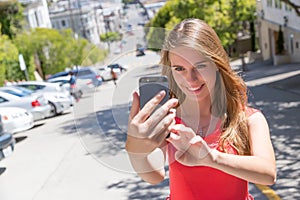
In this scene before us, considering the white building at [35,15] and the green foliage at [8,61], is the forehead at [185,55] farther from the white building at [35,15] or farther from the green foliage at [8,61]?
the white building at [35,15]

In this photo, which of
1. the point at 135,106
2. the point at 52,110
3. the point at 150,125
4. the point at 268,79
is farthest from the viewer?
the point at 268,79

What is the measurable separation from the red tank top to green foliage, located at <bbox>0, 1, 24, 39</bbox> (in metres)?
35.7

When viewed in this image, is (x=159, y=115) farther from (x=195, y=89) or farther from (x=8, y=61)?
(x=8, y=61)

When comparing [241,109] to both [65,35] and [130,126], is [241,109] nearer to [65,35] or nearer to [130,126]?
[130,126]

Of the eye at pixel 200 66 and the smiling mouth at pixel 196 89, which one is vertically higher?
the eye at pixel 200 66

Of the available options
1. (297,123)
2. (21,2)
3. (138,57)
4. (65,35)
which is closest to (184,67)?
(138,57)

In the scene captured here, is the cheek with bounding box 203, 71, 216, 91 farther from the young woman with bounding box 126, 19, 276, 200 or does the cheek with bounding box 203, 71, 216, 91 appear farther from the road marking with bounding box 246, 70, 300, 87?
the road marking with bounding box 246, 70, 300, 87

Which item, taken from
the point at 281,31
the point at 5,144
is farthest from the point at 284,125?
the point at 281,31

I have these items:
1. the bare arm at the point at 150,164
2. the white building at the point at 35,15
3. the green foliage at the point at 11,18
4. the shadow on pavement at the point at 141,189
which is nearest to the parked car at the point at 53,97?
the shadow on pavement at the point at 141,189

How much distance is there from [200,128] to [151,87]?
0.33 metres

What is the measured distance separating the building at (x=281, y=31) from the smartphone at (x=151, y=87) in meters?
18.4

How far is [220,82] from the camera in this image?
1614mm

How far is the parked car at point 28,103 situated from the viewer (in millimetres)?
13016

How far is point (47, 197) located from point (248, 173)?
5.07 m
